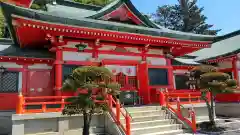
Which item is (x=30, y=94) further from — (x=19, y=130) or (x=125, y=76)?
(x=125, y=76)

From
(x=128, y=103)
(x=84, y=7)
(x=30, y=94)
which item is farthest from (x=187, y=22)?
(x=30, y=94)

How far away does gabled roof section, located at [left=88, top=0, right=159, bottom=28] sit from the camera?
12547 mm

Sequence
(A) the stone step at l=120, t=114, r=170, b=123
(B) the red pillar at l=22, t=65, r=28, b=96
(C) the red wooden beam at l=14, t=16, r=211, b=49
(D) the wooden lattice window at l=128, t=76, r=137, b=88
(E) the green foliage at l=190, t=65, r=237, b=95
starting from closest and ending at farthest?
(C) the red wooden beam at l=14, t=16, r=211, b=49, (A) the stone step at l=120, t=114, r=170, b=123, (E) the green foliage at l=190, t=65, r=237, b=95, (B) the red pillar at l=22, t=65, r=28, b=96, (D) the wooden lattice window at l=128, t=76, r=137, b=88

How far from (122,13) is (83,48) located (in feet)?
11.8

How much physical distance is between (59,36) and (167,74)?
687 cm

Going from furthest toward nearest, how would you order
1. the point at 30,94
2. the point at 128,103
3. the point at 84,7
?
1. the point at 84,7
2. the point at 128,103
3. the point at 30,94

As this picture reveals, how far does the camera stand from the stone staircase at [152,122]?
30.1 ft

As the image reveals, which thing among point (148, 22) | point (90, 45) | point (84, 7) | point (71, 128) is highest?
point (84, 7)

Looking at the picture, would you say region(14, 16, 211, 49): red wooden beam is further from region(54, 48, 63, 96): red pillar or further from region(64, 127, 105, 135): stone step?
region(64, 127, 105, 135): stone step

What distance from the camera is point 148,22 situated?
1366 cm

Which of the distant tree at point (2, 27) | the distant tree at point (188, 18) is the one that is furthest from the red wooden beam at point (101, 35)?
the distant tree at point (188, 18)

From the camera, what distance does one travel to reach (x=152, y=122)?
9.73 metres

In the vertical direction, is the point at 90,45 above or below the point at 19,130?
above

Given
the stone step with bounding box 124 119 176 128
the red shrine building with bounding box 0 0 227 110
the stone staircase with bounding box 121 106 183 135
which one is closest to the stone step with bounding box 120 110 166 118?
the stone staircase with bounding box 121 106 183 135
